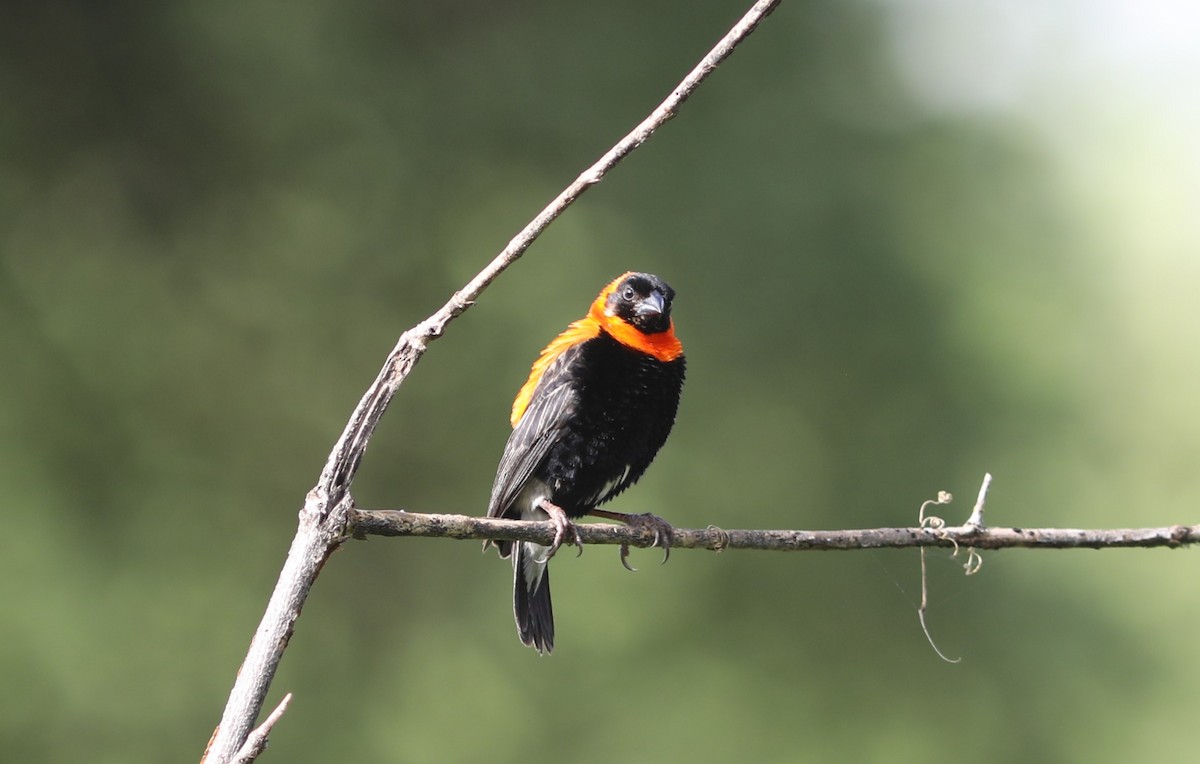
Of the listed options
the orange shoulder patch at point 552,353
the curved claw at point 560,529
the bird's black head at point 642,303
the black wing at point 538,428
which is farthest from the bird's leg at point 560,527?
the bird's black head at point 642,303

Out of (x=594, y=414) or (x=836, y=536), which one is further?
(x=594, y=414)

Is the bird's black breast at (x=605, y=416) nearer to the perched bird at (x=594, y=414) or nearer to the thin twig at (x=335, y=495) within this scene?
the perched bird at (x=594, y=414)

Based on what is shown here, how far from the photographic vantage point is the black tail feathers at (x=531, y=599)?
3377mm

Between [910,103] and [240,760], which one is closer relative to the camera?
[240,760]

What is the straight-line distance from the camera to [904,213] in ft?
26.5

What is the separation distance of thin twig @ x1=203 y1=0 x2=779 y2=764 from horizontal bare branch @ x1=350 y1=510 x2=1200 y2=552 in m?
0.26

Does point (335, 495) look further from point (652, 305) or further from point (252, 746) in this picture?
point (652, 305)

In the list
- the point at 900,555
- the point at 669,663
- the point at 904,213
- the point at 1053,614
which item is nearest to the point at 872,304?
the point at 904,213

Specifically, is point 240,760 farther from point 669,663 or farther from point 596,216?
point 596,216

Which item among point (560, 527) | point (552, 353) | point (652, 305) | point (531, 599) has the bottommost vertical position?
point (531, 599)

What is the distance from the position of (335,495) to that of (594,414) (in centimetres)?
166

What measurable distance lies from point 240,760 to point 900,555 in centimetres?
612

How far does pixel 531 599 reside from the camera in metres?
3.40

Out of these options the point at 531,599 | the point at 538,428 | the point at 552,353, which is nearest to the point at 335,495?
the point at 538,428
